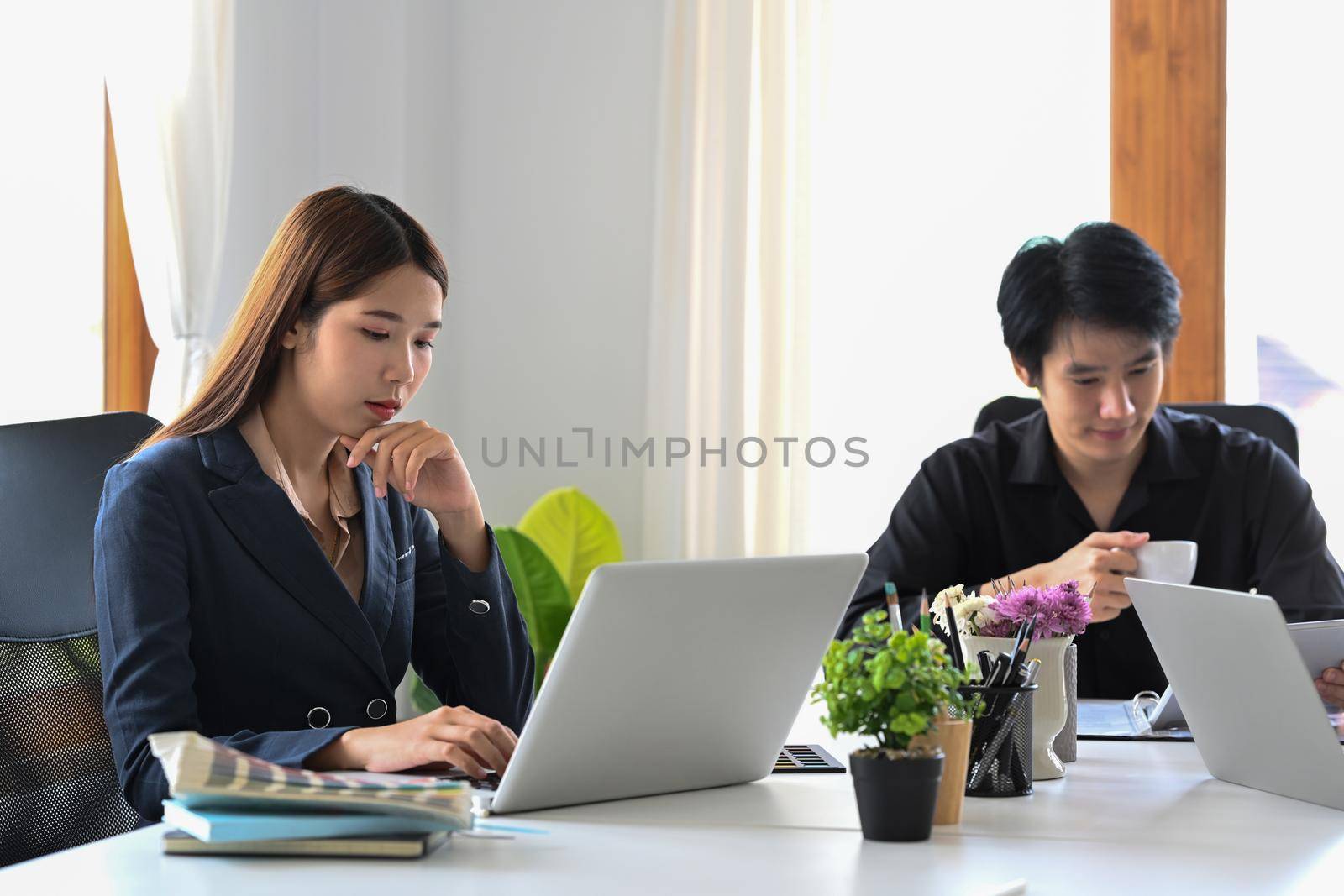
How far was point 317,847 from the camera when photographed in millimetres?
990

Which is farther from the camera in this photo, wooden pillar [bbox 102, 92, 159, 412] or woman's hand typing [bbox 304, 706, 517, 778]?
wooden pillar [bbox 102, 92, 159, 412]

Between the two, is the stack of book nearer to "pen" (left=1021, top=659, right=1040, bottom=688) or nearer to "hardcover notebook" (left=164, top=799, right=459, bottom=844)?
"hardcover notebook" (left=164, top=799, right=459, bottom=844)

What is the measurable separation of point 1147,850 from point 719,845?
0.32 metres

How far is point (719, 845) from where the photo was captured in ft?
3.45

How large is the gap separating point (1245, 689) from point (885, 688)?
1.32 ft

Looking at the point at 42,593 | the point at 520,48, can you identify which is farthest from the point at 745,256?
the point at 42,593

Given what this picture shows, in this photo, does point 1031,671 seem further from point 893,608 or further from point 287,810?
point 287,810

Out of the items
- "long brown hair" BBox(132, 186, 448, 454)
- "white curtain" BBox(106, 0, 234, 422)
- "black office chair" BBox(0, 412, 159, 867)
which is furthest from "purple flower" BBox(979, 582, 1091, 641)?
"white curtain" BBox(106, 0, 234, 422)

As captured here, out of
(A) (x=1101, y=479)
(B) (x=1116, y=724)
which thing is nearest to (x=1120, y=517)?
(A) (x=1101, y=479)

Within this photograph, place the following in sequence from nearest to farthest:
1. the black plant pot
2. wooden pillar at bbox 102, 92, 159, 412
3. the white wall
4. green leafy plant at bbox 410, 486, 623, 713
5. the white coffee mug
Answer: the black plant pot < the white coffee mug < wooden pillar at bbox 102, 92, 159, 412 < green leafy plant at bbox 410, 486, 623, 713 < the white wall

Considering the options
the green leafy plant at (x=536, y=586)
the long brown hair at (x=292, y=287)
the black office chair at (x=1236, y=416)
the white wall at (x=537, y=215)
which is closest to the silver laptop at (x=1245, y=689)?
the long brown hair at (x=292, y=287)

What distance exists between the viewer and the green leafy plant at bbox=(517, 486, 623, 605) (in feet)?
11.6

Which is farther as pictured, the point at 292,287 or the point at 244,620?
the point at 292,287

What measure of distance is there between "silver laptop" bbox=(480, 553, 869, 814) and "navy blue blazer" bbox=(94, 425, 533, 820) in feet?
0.86
